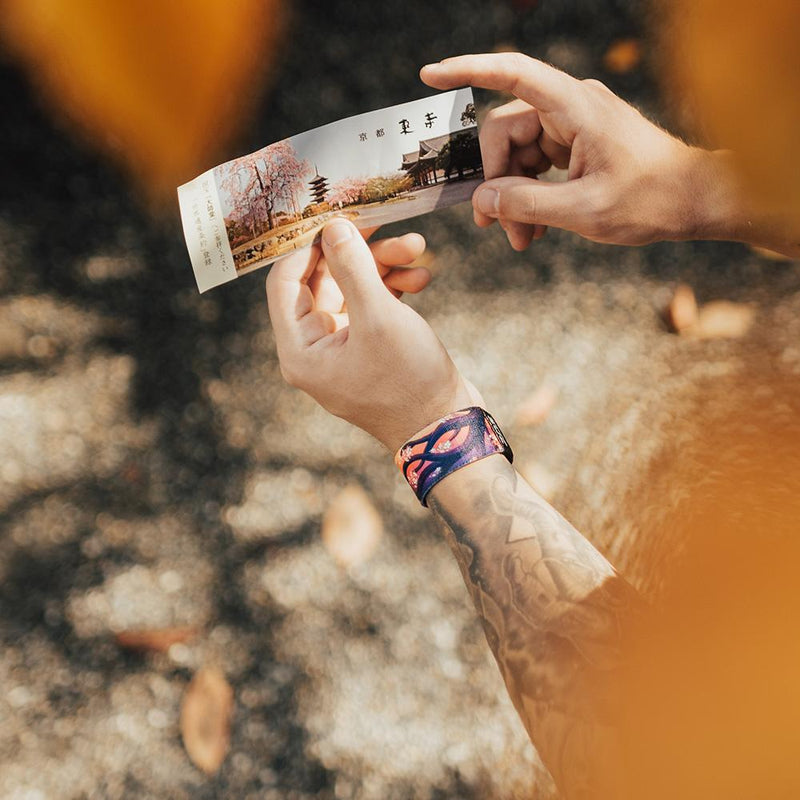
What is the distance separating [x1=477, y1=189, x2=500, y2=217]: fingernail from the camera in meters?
1.18

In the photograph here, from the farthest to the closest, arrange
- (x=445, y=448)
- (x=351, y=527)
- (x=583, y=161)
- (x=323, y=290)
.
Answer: (x=351, y=527) → (x=323, y=290) → (x=583, y=161) → (x=445, y=448)


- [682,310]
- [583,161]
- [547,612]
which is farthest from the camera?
[682,310]

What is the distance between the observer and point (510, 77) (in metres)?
1.11

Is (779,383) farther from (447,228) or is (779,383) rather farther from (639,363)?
(447,228)

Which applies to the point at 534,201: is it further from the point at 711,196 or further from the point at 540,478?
the point at 540,478

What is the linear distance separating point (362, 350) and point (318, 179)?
36 centimetres

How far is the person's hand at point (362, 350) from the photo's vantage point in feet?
3.47

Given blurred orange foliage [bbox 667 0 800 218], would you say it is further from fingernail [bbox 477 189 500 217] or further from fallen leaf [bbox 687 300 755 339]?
fingernail [bbox 477 189 500 217]

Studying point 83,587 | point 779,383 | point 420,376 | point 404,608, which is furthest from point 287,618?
point 779,383

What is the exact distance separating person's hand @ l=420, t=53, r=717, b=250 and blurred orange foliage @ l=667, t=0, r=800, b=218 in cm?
22

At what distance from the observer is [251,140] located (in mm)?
1492

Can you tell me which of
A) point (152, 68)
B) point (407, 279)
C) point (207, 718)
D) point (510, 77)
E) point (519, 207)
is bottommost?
point (207, 718)

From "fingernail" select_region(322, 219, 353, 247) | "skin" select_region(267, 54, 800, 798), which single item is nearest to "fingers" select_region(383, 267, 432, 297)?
"skin" select_region(267, 54, 800, 798)

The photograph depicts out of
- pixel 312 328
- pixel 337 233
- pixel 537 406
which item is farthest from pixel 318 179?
pixel 537 406
